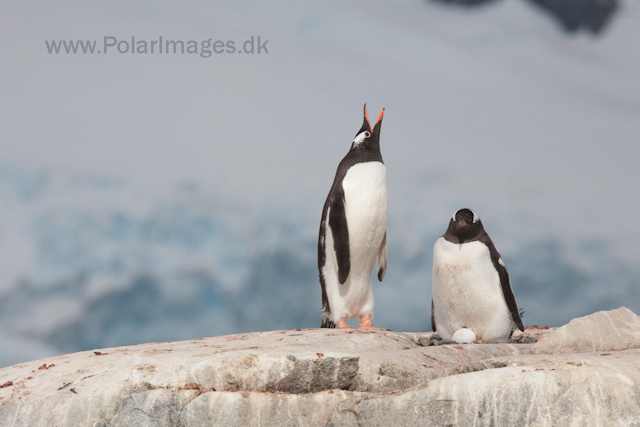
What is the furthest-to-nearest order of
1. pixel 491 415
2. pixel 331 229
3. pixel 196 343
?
pixel 331 229 → pixel 196 343 → pixel 491 415

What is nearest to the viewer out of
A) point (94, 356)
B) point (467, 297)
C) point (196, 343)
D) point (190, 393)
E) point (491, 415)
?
point (491, 415)

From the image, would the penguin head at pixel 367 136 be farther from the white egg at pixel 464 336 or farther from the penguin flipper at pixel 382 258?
the white egg at pixel 464 336

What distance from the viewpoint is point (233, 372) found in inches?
196

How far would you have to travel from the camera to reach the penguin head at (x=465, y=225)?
6.97 metres

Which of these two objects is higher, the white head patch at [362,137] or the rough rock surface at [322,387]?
the white head patch at [362,137]

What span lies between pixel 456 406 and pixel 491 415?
243mm

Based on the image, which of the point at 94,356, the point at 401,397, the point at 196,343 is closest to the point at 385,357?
the point at 401,397

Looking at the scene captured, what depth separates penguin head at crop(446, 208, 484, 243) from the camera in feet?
22.9

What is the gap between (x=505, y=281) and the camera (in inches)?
280

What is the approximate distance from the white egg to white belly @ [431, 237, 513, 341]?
0.19m

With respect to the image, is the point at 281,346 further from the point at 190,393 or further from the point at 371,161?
the point at 371,161

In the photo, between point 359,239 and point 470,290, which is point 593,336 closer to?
point 470,290

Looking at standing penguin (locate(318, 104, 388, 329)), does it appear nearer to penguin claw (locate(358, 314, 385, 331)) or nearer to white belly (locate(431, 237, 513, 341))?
penguin claw (locate(358, 314, 385, 331))

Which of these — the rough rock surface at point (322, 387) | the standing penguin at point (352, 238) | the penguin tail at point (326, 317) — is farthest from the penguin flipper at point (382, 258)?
the rough rock surface at point (322, 387)
